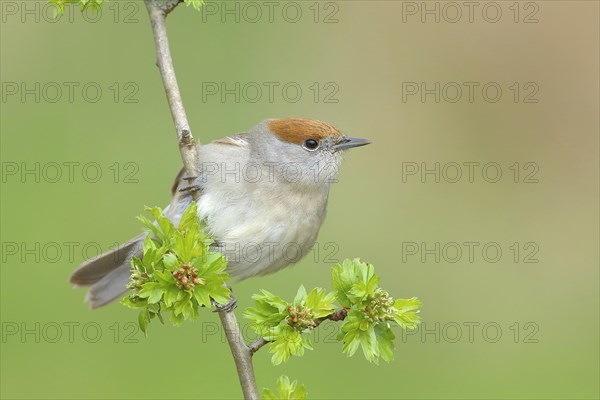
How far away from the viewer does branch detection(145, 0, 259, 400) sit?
326cm

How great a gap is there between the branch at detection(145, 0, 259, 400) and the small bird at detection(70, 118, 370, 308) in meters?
0.80

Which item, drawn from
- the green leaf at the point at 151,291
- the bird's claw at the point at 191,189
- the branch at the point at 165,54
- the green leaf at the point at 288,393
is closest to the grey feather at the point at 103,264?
the bird's claw at the point at 191,189

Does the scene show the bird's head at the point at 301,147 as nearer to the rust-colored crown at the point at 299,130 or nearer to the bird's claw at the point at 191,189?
the rust-colored crown at the point at 299,130

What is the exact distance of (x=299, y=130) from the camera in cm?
522

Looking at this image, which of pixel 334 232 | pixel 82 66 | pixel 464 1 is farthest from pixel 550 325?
pixel 82 66

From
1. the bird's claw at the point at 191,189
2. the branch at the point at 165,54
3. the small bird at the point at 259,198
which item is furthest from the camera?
the small bird at the point at 259,198

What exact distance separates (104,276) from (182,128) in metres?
2.04

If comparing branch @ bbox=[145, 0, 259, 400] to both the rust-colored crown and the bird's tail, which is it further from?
the bird's tail

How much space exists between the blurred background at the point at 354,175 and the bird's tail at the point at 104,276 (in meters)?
0.95

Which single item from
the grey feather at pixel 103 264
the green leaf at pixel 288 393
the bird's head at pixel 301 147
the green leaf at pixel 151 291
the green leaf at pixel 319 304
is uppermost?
the bird's head at pixel 301 147

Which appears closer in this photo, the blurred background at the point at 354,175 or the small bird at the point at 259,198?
the small bird at the point at 259,198

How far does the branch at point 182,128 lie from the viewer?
3258 millimetres

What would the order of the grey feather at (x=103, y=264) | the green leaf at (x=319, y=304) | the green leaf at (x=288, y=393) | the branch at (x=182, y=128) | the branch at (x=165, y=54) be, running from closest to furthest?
1. the green leaf at (x=288, y=393)
2. the green leaf at (x=319, y=304)
3. the branch at (x=182, y=128)
4. the branch at (x=165, y=54)
5. the grey feather at (x=103, y=264)

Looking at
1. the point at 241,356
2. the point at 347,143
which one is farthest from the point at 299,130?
the point at 241,356
